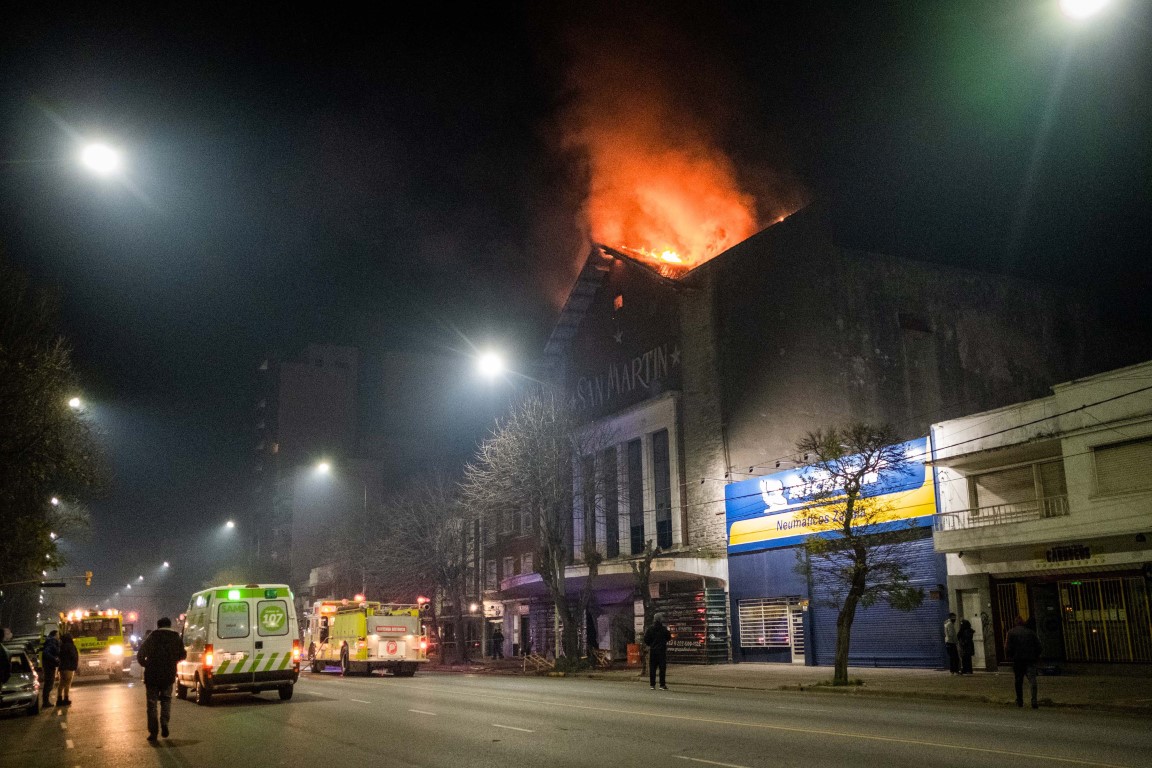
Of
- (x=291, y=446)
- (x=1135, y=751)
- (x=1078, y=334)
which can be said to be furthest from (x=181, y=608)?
(x=1135, y=751)

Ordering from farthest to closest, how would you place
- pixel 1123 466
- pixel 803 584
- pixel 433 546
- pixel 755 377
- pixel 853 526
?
pixel 433 546, pixel 755 377, pixel 803 584, pixel 853 526, pixel 1123 466

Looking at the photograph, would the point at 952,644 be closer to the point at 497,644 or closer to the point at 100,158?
the point at 100,158

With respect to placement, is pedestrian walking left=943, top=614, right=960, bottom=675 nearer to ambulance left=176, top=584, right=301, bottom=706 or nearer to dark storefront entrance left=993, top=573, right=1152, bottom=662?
dark storefront entrance left=993, top=573, right=1152, bottom=662

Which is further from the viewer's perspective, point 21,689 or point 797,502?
point 797,502

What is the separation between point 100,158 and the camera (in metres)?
12.8

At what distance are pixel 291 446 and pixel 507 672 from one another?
6247cm

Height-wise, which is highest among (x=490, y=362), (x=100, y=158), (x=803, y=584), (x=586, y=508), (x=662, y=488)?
(x=490, y=362)

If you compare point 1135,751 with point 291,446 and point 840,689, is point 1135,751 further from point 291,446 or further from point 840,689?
point 291,446

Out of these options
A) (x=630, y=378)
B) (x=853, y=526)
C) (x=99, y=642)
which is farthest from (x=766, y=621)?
(x=99, y=642)

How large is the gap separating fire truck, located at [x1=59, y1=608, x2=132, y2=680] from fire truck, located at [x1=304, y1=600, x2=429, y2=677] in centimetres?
903

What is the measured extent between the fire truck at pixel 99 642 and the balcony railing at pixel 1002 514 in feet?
97.8

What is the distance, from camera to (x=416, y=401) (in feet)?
286

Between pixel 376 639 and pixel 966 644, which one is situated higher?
pixel 376 639

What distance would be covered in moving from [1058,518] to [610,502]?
68.4 ft
